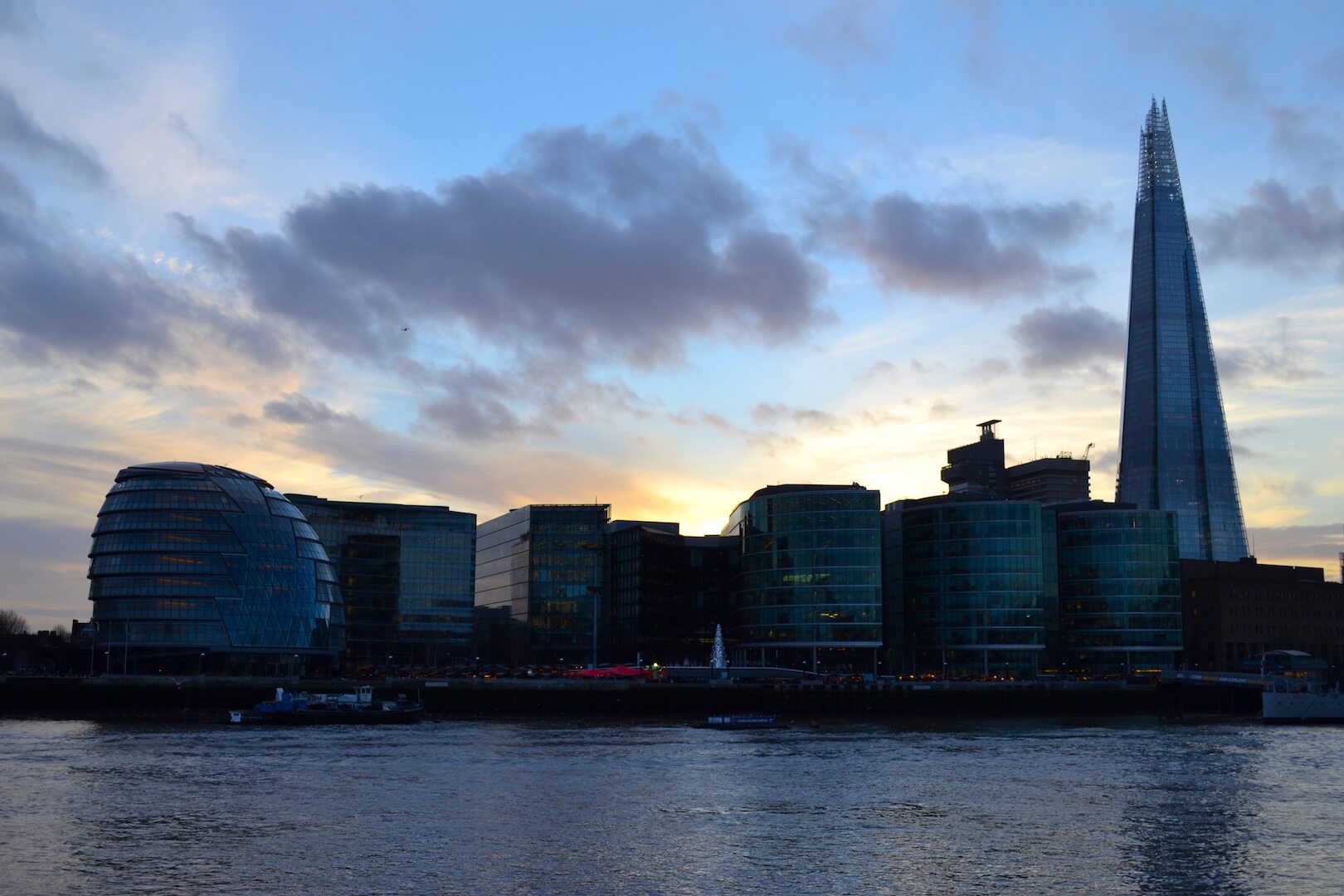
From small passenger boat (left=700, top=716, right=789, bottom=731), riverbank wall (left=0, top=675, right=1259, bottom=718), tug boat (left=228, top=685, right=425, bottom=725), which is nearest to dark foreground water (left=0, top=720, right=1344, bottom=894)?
tug boat (left=228, top=685, right=425, bottom=725)

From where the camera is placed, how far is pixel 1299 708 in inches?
6260

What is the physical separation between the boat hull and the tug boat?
3896 inches

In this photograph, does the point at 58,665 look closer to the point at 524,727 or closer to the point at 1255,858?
the point at 524,727

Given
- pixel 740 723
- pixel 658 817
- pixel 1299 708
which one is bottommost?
pixel 740 723

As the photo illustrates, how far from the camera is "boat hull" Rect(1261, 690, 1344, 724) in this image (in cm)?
15875

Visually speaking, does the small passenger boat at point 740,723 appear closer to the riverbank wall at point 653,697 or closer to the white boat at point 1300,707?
the riverbank wall at point 653,697

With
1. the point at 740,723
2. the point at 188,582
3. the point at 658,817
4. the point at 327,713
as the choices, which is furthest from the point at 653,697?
the point at 658,817

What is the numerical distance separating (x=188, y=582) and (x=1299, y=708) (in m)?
146

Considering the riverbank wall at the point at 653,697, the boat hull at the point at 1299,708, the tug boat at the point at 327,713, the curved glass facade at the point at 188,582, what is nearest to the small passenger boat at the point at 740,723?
the riverbank wall at the point at 653,697

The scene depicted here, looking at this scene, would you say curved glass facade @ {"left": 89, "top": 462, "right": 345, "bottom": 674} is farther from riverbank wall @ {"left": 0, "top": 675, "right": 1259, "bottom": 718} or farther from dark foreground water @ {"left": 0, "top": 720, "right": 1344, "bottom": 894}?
dark foreground water @ {"left": 0, "top": 720, "right": 1344, "bottom": 894}

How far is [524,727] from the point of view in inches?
5256

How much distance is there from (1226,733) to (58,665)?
150 m

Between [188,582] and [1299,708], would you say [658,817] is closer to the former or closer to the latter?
[1299,708]

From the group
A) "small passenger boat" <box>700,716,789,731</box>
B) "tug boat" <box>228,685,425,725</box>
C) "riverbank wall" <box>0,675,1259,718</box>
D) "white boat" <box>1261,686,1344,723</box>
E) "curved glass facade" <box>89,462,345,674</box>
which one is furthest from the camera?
"curved glass facade" <box>89,462,345,674</box>
